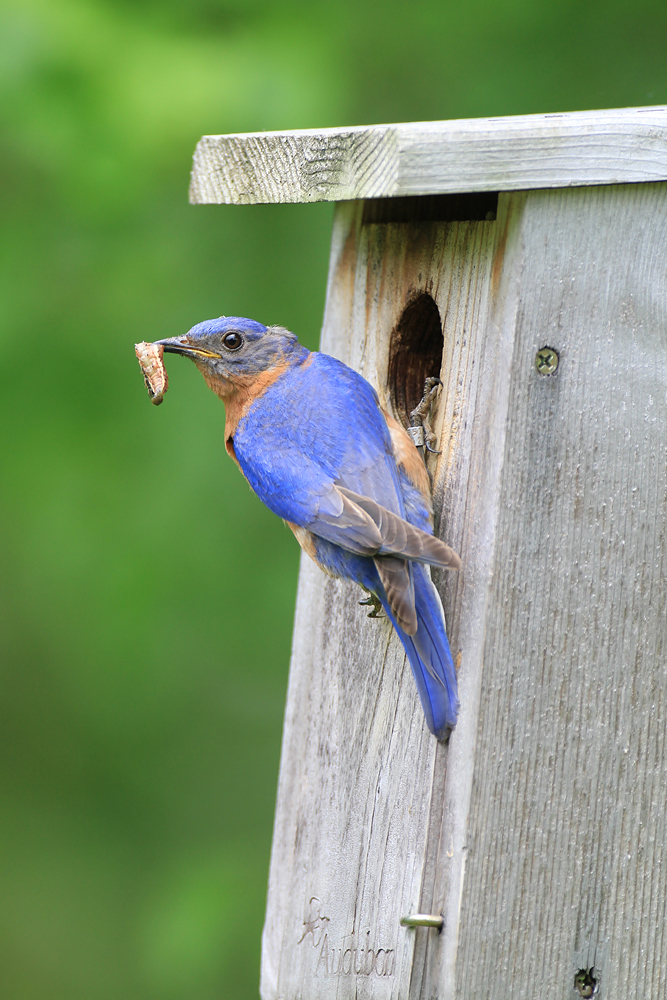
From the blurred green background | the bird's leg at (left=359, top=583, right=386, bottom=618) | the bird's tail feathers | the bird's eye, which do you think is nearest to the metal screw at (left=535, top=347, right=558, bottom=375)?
the bird's tail feathers

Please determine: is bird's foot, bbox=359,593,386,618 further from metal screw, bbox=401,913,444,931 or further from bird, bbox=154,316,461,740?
metal screw, bbox=401,913,444,931

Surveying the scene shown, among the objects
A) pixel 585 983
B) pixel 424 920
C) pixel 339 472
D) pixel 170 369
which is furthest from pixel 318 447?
pixel 170 369

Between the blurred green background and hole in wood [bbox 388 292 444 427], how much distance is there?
1137 millimetres

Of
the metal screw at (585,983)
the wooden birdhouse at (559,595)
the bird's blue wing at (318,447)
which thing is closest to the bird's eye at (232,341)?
the bird's blue wing at (318,447)

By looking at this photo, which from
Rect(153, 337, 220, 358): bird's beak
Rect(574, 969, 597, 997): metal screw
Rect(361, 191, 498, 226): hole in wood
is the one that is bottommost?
Rect(574, 969, 597, 997): metal screw

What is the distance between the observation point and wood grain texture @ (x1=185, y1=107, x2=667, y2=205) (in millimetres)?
1986

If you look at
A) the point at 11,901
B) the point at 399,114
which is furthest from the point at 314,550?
the point at 11,901

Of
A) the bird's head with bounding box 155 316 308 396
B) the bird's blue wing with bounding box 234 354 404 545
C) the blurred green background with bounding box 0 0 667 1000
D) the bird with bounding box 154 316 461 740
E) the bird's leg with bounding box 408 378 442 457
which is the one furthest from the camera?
the blurred green background with bounding box 0 0 667 1000

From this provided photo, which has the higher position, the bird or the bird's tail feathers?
the bird

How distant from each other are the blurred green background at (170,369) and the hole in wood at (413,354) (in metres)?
1.14

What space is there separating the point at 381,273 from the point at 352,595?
74 centimetres

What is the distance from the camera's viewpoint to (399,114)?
4.18 metres

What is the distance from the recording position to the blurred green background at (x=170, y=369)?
11.4 feet

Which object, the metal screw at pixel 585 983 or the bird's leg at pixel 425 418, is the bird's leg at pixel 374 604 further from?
the metal screw at pixel 585 983
